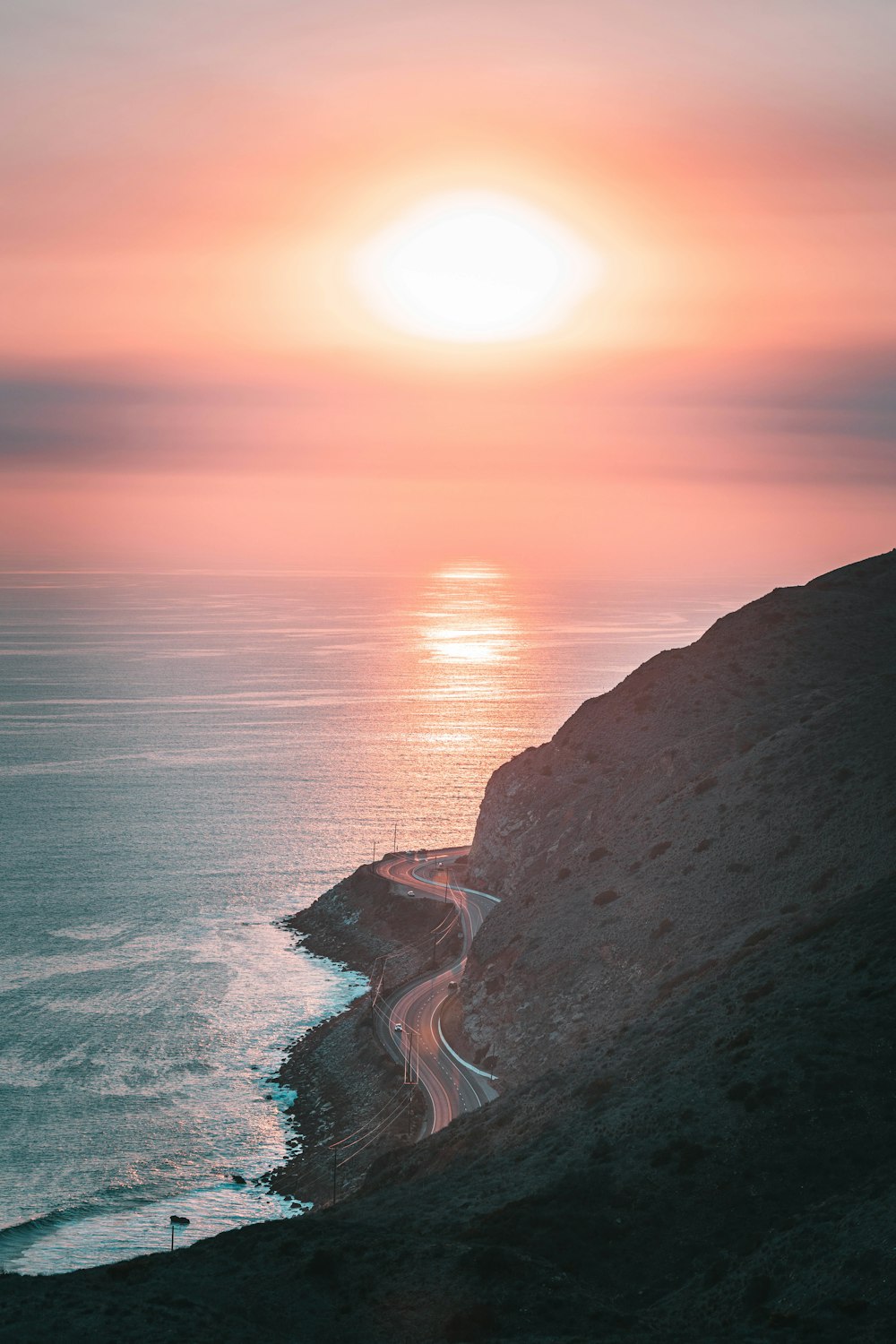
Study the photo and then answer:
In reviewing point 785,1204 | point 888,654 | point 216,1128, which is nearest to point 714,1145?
point 785,1204

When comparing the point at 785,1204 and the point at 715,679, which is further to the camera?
the point at 715,679

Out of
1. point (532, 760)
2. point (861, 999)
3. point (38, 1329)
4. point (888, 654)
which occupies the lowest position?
point (38, 1329)

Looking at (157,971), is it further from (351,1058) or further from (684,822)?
(684,822)

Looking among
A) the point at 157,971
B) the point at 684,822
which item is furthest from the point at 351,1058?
the point at 684,822

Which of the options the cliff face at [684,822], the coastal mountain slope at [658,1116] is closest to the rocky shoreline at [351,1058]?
the coastal mountain slope at [658,1116]

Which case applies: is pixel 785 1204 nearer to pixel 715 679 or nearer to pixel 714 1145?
pixel 714 1145

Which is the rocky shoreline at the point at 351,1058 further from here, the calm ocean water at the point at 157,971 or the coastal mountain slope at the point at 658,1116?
the coastal mountain slope at the point at 658,1116
